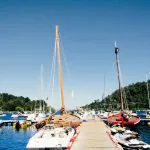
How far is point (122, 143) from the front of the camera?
34.8 meters

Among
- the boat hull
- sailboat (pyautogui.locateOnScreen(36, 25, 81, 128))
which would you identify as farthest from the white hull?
the boat hull

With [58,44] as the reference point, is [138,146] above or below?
below

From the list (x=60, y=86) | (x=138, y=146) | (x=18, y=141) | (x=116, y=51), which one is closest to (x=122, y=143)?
(x=138, y=146)

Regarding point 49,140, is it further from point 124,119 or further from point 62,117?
point 124,119

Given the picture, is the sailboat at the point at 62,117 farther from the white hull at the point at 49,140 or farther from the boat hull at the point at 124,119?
the boat hull at the point at 124,119

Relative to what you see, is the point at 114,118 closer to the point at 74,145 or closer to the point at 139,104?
the point at 74,145

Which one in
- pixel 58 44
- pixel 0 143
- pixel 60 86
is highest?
pixel 58 44

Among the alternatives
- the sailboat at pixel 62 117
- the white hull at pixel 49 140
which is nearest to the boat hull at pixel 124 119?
the sailboat at pixel 62 117

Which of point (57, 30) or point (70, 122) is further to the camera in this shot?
point (57, 30)

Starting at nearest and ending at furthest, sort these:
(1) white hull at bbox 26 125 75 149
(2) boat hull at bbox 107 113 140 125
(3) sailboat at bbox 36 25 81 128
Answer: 1. (1) white hull at bbox 26 125 75 149
2. (3) sailboat at bbox 36 25 81 128
3. (2) boat hull at bbox 107 113 140 125

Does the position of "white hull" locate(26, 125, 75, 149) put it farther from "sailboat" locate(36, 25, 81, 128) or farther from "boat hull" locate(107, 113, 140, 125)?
"boat hull" locate(107, 113, 140, 125)

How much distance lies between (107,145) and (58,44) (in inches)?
1127

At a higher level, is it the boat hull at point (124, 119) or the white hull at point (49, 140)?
the boat hull at point (124, 119)

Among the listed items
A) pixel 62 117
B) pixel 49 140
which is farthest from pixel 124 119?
pixel 49 140
